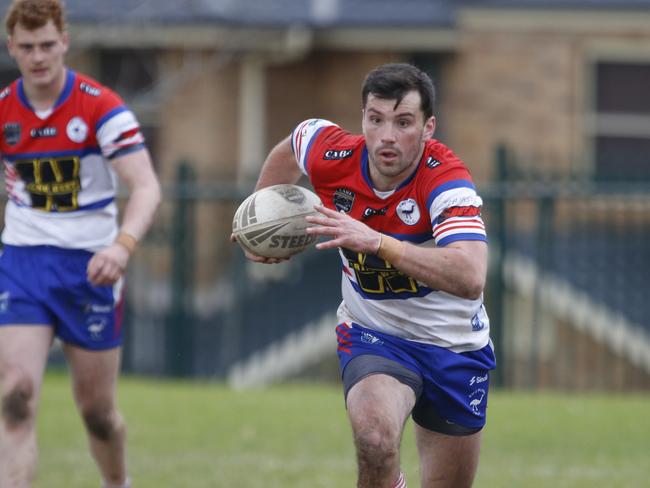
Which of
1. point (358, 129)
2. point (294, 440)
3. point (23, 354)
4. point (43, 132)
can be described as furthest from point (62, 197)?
point (358, 129)

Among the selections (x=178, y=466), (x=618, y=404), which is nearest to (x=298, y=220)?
(x=178, y=466)

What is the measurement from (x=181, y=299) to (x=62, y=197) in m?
7.03

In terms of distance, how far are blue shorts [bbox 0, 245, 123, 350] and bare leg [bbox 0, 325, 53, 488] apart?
88mm

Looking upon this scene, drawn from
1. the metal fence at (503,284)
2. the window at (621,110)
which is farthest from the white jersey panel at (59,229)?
the window at (621,110)

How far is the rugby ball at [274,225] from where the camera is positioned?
19.0 ft

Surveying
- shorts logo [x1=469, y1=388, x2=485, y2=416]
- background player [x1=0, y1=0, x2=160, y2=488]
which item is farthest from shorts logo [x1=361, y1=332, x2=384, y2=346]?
background player [x1=0, y1=0, x2=160, y2=488]

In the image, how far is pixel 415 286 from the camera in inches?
221

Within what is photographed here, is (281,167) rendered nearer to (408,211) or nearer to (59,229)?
(408,211)

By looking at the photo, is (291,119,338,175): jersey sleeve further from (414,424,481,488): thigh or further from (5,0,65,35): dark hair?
(5,0,65,35): dark hair

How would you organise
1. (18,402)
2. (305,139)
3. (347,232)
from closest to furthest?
1. (347,232)
2. (305,139)
3. (18,402)

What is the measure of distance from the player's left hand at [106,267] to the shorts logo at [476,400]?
1.70m

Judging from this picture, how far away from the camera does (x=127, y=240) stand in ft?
20.6

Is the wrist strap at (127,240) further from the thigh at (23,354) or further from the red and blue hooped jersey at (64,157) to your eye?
the thigh at (23,354)

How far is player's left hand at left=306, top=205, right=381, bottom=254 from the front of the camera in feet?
16.6
